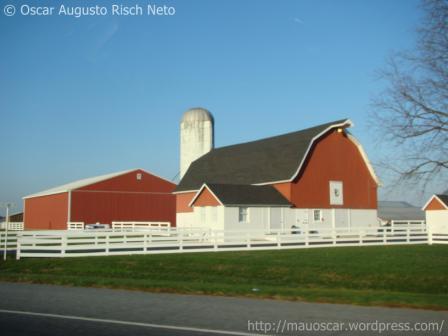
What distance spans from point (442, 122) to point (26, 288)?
39.5 ft

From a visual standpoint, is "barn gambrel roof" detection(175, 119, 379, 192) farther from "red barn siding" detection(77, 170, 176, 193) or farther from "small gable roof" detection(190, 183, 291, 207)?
"red barn siding" detection(77, 170, 176, 193)

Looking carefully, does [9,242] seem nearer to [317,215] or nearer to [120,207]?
[317,215]

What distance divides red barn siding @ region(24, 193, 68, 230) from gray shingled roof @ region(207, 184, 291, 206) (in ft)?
72.8

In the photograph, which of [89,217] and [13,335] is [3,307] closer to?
[13,335]

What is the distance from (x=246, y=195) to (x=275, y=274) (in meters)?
17.1

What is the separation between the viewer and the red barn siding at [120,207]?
50625 millimetres

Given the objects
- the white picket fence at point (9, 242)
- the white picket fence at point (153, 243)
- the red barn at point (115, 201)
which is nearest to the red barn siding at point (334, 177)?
the white picket fence at point (153, 243)

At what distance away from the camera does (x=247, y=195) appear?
34750 millimetres

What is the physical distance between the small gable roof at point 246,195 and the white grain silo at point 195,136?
18726mm

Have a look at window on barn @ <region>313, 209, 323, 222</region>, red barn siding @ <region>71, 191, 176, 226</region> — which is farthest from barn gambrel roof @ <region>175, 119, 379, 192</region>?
red barn siding @ <region>71, 191, 176, 226</region>

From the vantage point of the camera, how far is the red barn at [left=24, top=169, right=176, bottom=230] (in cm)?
5069

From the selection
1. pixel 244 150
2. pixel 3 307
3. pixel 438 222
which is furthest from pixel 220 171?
pixel 3 307

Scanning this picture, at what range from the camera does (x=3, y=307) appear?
10570 millimetres

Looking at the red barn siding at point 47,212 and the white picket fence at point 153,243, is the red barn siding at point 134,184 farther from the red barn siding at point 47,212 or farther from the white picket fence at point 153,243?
the white picket fence at point 153,243
